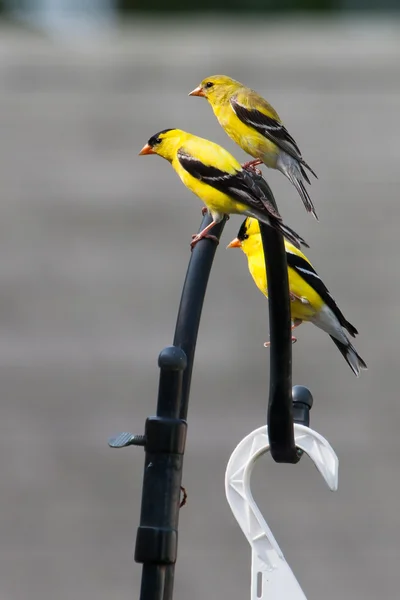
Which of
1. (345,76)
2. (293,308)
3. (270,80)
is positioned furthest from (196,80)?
(293,308)

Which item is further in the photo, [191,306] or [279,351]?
[279,351]

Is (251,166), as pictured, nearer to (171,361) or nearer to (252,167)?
(252,167)

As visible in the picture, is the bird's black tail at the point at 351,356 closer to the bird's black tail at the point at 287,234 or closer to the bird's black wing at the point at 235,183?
the bird's black wing at the point at 235,183

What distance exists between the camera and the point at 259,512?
2.52 meters

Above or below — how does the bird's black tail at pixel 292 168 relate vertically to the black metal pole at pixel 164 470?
above

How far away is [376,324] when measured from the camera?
9.14 m

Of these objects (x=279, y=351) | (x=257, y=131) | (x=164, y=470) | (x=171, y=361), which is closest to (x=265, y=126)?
(x=257, y=131)

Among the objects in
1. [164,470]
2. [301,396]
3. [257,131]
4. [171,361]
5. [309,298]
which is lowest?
[164,470]

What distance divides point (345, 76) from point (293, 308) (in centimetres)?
619

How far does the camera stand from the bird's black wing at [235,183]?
2.42 m

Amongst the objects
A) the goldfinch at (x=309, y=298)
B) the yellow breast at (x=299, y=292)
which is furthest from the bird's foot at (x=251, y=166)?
the yellow breast at (x=299, y=292)

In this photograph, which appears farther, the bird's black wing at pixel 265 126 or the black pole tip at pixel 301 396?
the bird's black wing at pixel 265 126

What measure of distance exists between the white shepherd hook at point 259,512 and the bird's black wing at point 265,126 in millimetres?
779

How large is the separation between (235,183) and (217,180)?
87 millimetres
